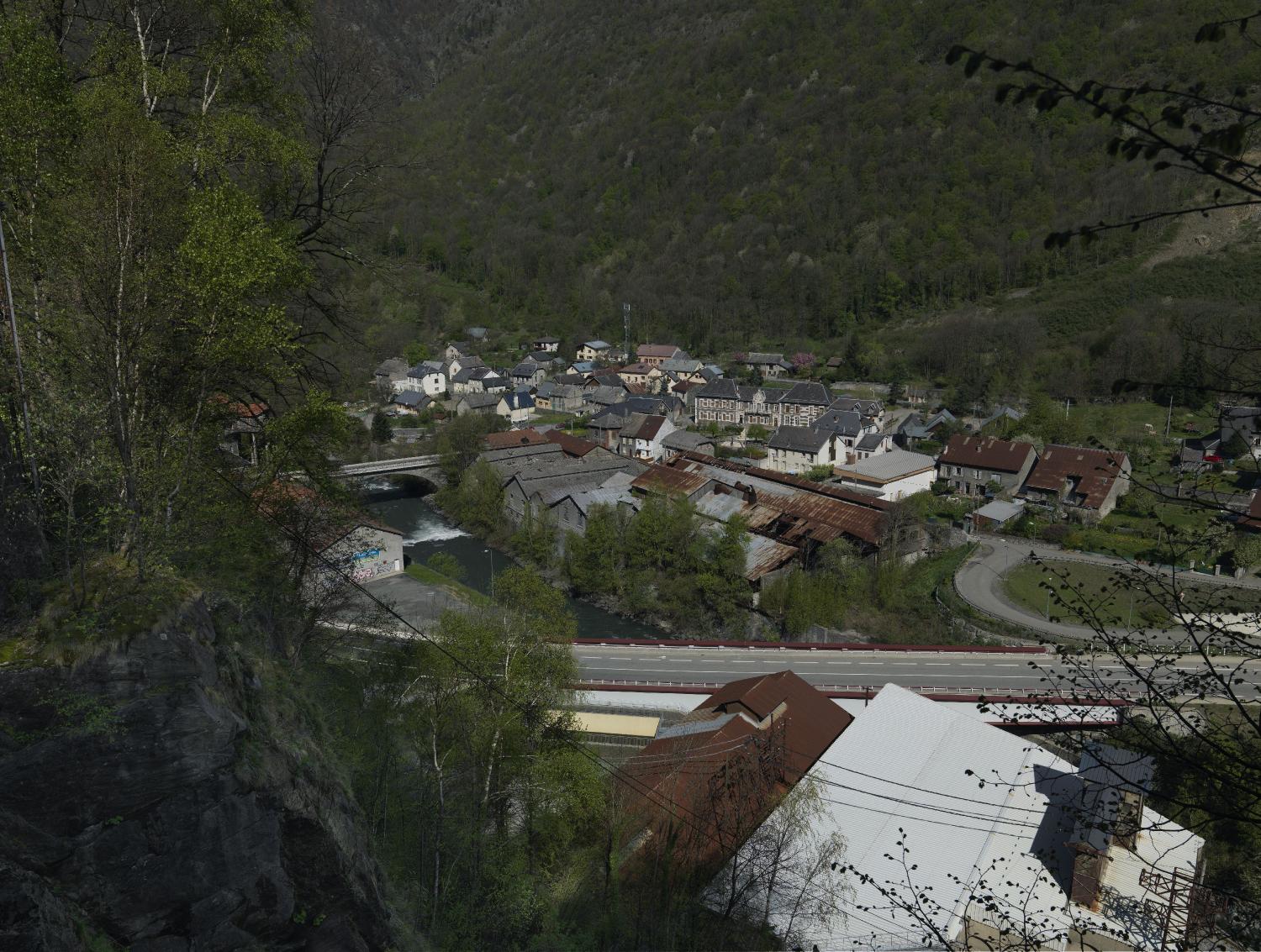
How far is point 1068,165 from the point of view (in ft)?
194

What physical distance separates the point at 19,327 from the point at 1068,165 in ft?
226

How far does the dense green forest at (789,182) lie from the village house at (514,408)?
8.38 m

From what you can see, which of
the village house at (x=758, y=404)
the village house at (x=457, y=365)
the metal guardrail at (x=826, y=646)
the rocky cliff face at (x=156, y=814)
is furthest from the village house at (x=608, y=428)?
the rocky cliff face at (x=156, y=814)

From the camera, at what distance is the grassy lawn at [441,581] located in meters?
19.6

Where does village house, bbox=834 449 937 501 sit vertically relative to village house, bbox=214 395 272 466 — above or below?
below

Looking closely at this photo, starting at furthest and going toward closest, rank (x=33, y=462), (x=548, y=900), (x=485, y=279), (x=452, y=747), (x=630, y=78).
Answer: (x=630, y=78)
(x=485, y=279)
(x=452, y=747)
(x=548, y=900)
(x=33, y=462)

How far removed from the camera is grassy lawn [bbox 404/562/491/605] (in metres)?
19.6

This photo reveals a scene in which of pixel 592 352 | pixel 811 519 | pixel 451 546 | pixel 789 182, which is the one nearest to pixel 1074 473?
pixel 811 519

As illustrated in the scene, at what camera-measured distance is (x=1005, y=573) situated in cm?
2008

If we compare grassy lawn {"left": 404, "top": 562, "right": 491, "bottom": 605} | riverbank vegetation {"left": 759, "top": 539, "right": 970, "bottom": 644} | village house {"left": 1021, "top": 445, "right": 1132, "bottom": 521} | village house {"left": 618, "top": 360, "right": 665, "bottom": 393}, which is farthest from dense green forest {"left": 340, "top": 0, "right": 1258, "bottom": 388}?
riverbank vegetation {"left": 759, "top": 539, "right": 970, "bottom": 644}

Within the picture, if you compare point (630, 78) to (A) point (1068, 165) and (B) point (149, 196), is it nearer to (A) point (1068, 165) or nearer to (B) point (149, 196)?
(A) point (1068, 165)

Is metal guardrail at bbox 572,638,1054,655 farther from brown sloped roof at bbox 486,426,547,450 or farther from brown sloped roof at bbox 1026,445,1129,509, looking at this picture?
brown sloped roof at bbox 486,426,547,450

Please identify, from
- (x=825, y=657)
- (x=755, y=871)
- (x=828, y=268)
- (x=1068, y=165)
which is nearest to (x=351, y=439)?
(x=755, y=871)

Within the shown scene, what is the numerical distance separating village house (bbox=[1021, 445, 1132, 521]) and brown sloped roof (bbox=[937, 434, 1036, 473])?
556mm
